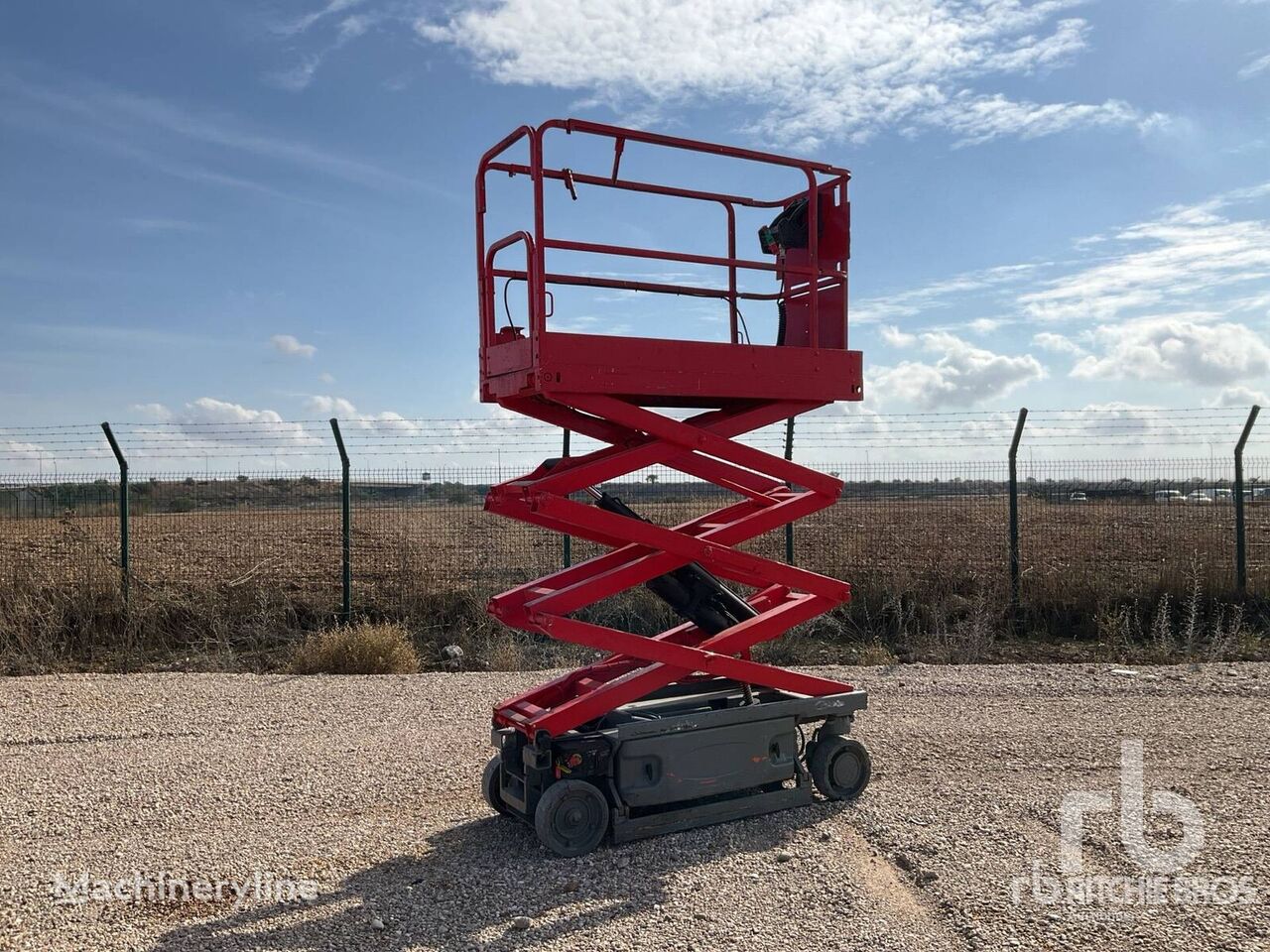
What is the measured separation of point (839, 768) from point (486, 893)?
2167 mm

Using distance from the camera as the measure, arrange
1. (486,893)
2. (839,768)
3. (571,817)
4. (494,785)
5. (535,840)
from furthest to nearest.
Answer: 1. (839,768)
2. (494,785)
3. (535,840)
4. (571,817)
5. (486,893)

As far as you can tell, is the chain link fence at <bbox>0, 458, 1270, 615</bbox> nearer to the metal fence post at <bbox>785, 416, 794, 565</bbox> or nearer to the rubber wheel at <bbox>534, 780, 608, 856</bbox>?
the metal fence post at <bbox>785, 416, 794, 565</bbox>

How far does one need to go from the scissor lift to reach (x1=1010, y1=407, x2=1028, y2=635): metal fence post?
6.10 metres

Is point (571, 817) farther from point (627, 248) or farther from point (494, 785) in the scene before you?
point (627, 248)

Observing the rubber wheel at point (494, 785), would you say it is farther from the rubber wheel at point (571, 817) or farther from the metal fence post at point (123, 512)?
the metal fence post at point (123, 512)

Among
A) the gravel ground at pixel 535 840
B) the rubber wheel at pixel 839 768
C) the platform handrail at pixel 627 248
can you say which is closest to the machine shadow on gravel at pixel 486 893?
the gravel ground at pixel 535 840

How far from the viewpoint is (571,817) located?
4.94m

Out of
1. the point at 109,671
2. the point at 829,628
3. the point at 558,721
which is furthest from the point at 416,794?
the point at 829,628

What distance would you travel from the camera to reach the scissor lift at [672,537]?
5.02m

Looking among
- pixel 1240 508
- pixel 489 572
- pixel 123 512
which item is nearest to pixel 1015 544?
pixel 1240 508

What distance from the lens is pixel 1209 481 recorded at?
12914 millimetres

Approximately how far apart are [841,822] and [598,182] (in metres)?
3.64

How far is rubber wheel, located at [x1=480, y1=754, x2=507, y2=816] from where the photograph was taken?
5352 millimetres

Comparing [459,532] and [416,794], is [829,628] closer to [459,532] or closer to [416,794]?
[459,532]
